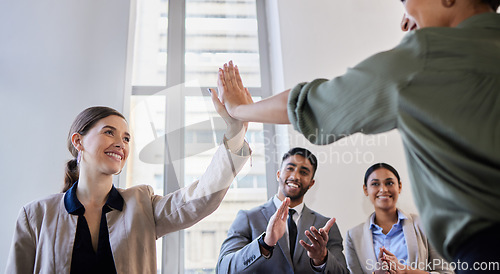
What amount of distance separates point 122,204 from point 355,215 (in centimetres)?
178

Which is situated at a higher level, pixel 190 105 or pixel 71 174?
pixel 190 105

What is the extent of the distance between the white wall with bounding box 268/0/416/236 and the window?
0.95ft

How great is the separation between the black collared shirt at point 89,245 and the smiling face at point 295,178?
99cm

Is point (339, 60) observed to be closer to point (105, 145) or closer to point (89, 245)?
point (105, 145)

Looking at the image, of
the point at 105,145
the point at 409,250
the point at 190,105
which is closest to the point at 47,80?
the point at 190,105

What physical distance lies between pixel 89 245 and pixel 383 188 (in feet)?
5.77

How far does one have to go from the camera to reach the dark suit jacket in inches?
76.0

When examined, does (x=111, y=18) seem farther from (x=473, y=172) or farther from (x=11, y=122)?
(x=473, y=172)

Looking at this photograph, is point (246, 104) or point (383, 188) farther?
point (383, 188)

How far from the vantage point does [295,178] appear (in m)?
2.39

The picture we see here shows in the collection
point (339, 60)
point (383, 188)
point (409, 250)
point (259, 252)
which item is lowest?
point (409, 250)

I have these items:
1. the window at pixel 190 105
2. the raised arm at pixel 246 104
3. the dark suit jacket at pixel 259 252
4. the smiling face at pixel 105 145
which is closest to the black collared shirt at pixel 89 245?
the smiling face at pixel 105 145

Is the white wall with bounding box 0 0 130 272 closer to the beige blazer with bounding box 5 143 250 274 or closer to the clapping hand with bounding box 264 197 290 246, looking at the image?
the beige blazer with bounding box 5 143 250 274

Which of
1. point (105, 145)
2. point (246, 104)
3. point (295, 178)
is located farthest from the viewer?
point (295, 178)
